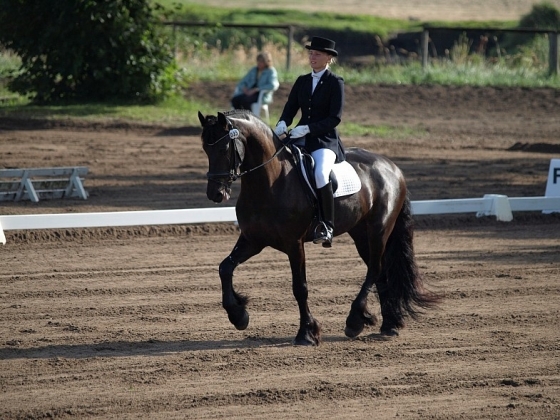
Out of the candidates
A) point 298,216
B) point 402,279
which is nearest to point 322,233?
point 298,216

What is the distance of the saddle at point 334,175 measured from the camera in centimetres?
790

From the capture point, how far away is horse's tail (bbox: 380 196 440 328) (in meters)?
8.45

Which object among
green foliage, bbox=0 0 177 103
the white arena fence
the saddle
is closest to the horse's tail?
the saddle

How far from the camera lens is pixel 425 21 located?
4044cm

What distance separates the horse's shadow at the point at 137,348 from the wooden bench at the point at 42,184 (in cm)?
603

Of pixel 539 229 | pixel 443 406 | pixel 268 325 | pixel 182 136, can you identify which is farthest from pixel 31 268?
pixel 182 136

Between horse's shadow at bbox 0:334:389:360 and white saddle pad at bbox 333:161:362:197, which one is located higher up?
white saddle pad at bbox 333:161:362:197

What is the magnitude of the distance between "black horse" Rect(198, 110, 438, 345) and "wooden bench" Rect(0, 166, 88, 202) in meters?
6.09

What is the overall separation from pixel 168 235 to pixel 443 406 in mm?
6397

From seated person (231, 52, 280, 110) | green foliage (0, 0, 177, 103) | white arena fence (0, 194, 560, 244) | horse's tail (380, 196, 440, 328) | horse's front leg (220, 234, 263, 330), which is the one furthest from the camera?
green foliage (0, 0, 177, 103)

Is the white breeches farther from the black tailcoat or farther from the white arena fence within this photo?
the white arena fence

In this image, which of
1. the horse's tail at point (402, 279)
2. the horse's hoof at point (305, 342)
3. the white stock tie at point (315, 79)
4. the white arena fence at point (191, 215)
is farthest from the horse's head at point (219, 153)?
the white arena fence at point (191, 215)

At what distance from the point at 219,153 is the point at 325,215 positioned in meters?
1.21

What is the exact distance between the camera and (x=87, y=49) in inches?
823
